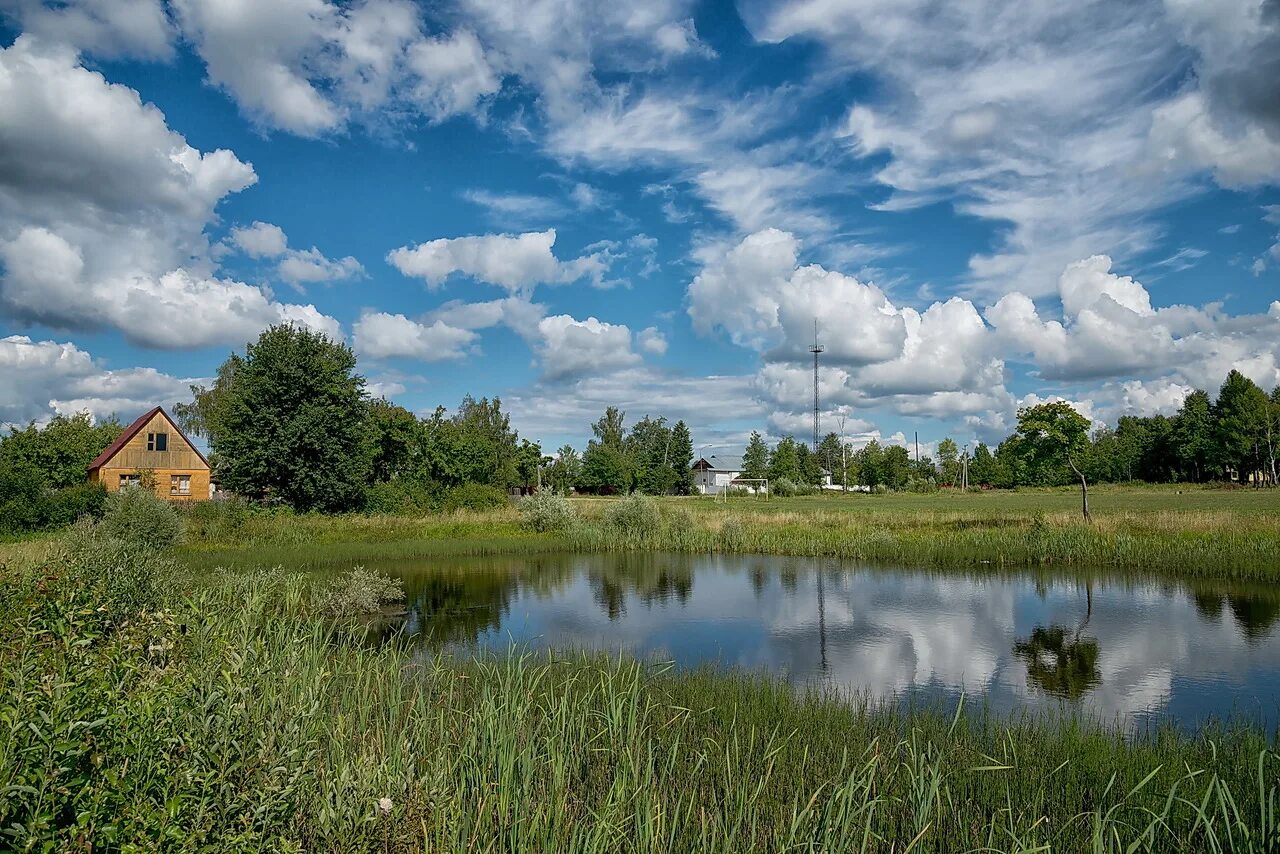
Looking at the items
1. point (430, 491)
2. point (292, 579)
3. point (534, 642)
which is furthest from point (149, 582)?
point (430, 491)

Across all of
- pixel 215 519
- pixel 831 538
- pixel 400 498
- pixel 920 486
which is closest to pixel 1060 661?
pixel 831 538

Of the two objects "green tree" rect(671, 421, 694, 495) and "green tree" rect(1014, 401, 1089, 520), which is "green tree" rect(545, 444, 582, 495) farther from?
"green tree" rect(1014, 401, 1089, 520)

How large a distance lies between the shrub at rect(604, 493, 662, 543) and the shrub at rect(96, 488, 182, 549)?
54.5ft

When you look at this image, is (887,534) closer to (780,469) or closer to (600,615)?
(600,615)

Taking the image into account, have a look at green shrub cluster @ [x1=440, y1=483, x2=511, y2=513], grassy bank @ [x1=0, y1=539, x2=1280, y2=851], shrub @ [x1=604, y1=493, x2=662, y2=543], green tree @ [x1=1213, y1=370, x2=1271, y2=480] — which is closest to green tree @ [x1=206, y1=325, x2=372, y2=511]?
green shrub cluster @ [x1=440, y1=483, x2=511, y2=513]

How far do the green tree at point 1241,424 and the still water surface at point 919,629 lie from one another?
6554 centimetres

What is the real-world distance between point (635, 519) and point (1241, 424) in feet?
223

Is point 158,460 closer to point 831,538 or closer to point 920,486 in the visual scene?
point 831,538

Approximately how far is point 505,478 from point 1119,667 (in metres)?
46.6

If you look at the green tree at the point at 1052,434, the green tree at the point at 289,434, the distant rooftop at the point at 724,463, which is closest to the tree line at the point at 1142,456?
the distant rooftop at the point at 724,463

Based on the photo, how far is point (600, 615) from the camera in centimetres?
1692

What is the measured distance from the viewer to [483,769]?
4.77 meters

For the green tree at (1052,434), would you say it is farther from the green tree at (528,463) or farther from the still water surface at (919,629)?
the green tree at (528,463)

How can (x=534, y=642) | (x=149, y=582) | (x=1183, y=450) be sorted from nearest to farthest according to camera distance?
(x=149, y=582) < (x=534, y=642) < (x=1183, y=450)
